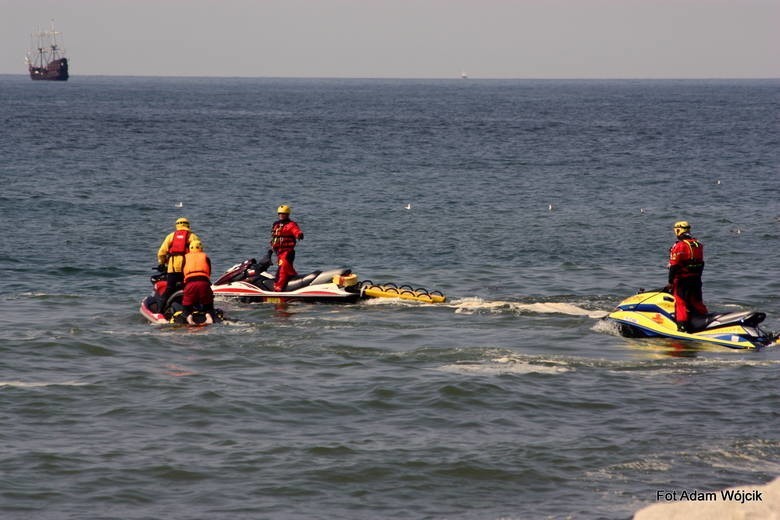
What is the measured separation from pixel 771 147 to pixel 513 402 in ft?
184

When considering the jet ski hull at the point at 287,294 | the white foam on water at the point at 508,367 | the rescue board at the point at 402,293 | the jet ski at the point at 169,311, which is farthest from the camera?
the jet ski hull at the point at 287,294

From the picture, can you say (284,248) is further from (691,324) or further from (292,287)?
(691,324)

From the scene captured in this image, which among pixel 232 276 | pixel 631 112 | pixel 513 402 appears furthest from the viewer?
pixel 631 112

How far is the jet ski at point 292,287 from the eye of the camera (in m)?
22.2

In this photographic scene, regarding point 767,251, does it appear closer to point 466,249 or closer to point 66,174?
point 466,249

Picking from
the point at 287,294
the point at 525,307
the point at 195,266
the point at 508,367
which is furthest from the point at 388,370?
the point at 287,294

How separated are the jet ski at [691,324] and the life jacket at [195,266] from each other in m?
6.82

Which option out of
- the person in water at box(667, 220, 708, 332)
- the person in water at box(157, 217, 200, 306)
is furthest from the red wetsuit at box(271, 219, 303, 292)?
the person in water at box(667, 220, 708, 332)

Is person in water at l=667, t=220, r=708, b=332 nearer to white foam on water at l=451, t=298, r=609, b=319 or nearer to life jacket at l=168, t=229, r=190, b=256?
white foam on water at l=451, t=298, r=609, b=319

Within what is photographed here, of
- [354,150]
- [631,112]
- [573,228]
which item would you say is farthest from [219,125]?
[573,228]

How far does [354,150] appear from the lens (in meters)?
64.9

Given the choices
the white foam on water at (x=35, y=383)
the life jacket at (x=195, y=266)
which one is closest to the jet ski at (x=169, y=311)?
the life jacket at (x=195, y=266)

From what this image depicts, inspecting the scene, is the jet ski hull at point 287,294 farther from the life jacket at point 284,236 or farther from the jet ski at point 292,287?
the life jacket at point 284,236

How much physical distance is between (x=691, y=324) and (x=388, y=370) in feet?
16.6
